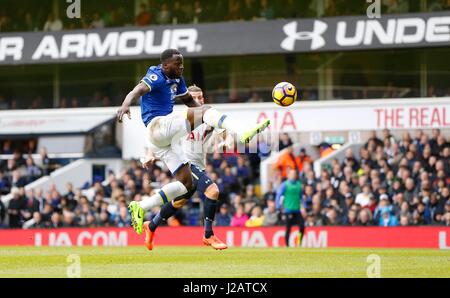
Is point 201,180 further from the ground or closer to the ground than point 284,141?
closer to the ground

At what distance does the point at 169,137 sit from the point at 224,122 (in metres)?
1.02

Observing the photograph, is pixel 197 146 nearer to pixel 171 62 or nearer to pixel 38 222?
pixel 171 62

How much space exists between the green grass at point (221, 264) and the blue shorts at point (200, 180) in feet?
3.48

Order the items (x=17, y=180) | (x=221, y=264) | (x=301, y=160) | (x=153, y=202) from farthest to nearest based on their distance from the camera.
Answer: (x=17, y=180)
(x=301, y=160)
(x=153, y=202)
(x=221, y=264)

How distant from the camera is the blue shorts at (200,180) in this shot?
15.4m

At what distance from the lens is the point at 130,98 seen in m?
13.3

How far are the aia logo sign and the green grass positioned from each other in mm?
12181

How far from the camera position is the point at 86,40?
3016cm

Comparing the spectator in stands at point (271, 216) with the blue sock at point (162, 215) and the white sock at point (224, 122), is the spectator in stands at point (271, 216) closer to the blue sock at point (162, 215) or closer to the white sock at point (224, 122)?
the blue sock at point (162, 215)

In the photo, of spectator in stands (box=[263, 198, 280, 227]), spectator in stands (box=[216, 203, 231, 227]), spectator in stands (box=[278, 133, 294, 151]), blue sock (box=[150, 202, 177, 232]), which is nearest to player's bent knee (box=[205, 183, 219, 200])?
blue sock (box=[150, 202, 177, 232])

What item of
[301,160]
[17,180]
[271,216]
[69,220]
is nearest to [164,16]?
[17,180]

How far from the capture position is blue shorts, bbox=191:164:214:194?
15375 millimetres

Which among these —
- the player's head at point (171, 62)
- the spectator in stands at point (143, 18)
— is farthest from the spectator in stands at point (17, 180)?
the player's head at point (171, 62)
